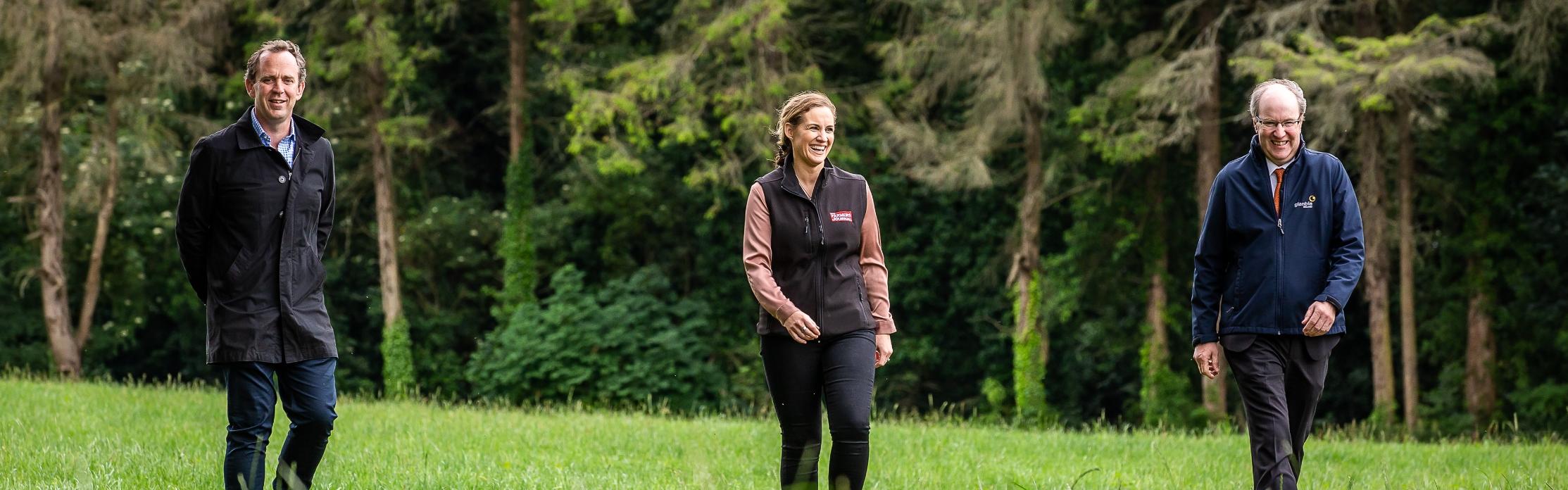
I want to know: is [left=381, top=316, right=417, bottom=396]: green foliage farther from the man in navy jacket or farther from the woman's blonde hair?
the man in navy jacket

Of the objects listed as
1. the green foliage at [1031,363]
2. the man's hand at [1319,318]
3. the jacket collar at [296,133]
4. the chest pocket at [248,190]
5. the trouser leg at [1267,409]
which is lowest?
the green foliage at [1031,363]

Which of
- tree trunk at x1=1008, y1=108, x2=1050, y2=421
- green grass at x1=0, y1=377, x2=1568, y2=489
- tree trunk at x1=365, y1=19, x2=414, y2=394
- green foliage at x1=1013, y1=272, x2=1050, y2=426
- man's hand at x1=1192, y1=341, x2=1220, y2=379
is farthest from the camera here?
tree trunk at x1=365, y1=19, x2=414, y2=394

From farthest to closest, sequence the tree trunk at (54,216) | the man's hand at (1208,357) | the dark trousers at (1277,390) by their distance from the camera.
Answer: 1. the tree trunk at (54,216)
2. the man's hand at (1208,357)
3. the dark trousers at (1277,390)

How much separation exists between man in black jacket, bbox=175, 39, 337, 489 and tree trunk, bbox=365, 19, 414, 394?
23.6m

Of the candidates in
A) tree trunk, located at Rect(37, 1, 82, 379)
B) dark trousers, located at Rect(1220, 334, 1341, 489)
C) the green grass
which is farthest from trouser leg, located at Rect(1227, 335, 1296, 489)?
tree trunk, located at Rect(37, 1, 82, 379)

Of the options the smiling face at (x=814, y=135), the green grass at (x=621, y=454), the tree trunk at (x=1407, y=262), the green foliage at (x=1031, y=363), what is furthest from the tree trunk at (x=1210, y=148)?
the smiling face at (x=814, y=135)

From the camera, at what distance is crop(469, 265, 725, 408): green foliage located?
2525cm

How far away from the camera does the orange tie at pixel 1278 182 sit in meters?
5.11

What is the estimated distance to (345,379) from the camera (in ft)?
97.1

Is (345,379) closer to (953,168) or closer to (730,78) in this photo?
(730,78)

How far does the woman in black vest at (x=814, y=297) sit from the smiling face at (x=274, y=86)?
1661 mm

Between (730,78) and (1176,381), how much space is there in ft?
31.6

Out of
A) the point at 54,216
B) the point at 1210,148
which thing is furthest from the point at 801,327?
the point at 54,216

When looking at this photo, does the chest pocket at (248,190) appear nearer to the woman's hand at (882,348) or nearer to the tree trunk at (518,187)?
the woman's hand at (882,348)
